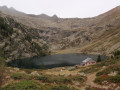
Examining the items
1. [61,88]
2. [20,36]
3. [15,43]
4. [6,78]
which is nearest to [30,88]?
[61,88]

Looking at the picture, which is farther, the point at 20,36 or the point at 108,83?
the point at 20,36

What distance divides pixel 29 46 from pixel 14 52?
42.9 meters

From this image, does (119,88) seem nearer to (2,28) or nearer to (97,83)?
(97,83)

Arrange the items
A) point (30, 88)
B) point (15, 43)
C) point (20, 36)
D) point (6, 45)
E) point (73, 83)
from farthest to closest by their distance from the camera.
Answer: point (20, 36)
point (15, 43)
point (6, 45)
point (73, 83)
point (30, 88)

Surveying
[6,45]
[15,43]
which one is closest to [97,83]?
[6,45]

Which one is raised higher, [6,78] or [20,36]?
[20,36]

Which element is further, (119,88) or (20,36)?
(20,36)

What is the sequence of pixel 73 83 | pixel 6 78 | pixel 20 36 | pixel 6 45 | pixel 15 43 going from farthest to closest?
pixel 20 36 → pixel 15 43 → pixel 6 45 → pixel 73 83 → pixel 6 78

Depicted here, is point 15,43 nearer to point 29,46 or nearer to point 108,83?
point 29,46

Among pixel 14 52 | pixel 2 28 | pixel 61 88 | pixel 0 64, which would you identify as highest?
pixel 2 28

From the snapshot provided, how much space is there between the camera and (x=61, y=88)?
17.4 meters

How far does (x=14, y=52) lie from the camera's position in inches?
6112

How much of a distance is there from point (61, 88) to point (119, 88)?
1084cm

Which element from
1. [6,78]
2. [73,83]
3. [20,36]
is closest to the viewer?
[6,78]
